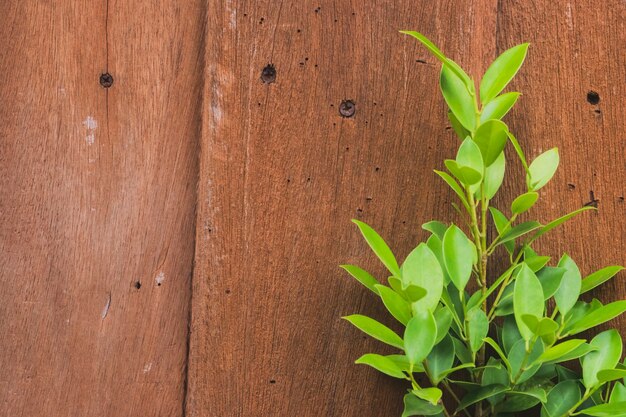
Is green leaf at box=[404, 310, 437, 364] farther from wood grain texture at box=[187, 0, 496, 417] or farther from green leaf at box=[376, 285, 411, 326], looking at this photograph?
wood grain texture at box=[187, 0, 496, 417]

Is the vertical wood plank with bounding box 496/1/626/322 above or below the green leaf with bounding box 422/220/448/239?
above

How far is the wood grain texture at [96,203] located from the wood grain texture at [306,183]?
4cm

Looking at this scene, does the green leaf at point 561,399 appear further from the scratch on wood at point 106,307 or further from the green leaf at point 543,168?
the scratch on wood at point 106,307

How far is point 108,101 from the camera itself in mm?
807

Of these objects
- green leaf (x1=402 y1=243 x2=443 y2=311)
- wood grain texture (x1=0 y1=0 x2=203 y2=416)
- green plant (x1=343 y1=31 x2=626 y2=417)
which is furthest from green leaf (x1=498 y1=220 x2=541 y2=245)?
wood grain texture (x1=0 y1=0 x2=203 y2=416)

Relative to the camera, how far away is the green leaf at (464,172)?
648 millimetres

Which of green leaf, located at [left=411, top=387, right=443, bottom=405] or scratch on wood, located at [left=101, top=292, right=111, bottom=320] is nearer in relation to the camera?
green leaf, located at [left=411, top=387, right=443, bottom=405]

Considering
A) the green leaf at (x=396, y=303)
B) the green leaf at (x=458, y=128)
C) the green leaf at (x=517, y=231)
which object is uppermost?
the green leaf at (x=458, y=128)

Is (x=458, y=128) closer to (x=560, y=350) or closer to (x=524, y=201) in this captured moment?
(x=524, y=201)

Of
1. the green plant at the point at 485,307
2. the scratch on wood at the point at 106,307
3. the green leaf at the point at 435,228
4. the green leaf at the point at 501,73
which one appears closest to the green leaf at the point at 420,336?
the green plant at the point at 485,307

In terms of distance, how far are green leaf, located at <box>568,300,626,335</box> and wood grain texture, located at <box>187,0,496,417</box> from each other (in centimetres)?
18

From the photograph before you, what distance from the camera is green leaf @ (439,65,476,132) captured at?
2.28 ft

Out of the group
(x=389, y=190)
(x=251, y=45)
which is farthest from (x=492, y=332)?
(x=251, y=45)

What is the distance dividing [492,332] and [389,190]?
19 cm
